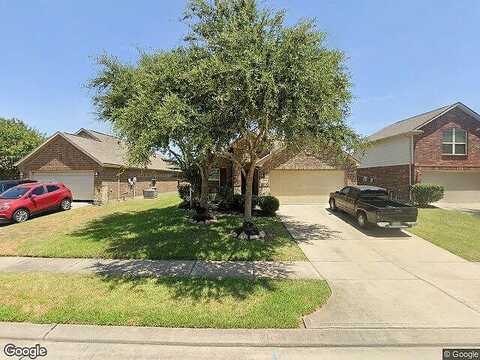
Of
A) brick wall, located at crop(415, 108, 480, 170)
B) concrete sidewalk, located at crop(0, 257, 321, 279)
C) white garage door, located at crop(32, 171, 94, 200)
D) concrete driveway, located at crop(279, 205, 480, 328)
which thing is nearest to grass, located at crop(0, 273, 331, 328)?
concrete sidewalk, located at crop(0, 257, 321, 279)

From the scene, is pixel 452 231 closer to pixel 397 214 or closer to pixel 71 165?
pixel 397 214

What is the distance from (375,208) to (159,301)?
9.81 m

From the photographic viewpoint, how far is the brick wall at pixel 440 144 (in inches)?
915

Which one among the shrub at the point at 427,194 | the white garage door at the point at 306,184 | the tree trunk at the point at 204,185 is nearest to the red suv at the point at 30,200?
the tree trunk at the point at 204,185

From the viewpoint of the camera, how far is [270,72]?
8.34 metres

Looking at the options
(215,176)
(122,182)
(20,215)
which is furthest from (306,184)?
(20,215)

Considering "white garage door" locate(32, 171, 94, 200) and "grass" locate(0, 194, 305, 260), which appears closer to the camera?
"grass" locate(0, 194, 305, 260)

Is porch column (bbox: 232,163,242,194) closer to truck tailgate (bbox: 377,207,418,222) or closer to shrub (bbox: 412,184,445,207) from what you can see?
truck tailgate (bbox: 377,207,418,222)

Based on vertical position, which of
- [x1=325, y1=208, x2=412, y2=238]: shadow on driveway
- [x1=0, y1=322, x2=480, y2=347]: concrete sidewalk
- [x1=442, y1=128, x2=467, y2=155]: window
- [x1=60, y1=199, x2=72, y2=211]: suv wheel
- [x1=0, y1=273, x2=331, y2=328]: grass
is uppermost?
[x1=442, y1=128, x2=467, y2=155]: window

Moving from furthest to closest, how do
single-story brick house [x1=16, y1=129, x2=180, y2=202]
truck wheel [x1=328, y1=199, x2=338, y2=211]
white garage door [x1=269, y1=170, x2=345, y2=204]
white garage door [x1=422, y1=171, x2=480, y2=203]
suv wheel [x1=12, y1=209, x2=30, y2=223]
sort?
single-story brick house [x1=16, y1=129, x2=180, y2=202] → white garage door [x1=422, y1=171, x2=480, y2=203] → white garage door [x1=269, y1=170, x2=345, y2=204] → truck wheel [x1=328, y1=199, x2=338, y2=211] → suv wheel [x1=12, y1=209, x2=30, y2=223]

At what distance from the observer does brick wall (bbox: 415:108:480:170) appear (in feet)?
76.3

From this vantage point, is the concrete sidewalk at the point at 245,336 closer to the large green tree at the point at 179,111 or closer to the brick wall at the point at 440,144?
the large green tree at the point at 179,111

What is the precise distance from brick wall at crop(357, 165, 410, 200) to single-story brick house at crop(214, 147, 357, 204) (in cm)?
467

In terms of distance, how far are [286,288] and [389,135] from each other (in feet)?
72.5
